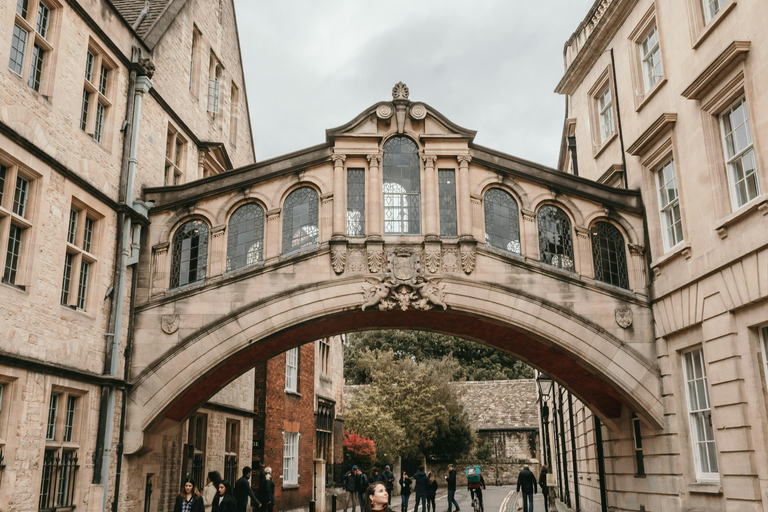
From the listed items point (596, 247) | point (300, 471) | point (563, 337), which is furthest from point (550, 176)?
point (300, 471)

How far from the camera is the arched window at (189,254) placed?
47.5ft

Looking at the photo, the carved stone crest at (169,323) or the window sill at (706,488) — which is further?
the carved stone crest at (169,323)

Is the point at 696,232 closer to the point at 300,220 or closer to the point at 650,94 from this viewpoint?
the point at 650,94

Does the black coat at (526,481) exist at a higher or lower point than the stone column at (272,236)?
lower

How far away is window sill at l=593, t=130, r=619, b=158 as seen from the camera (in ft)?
53.7

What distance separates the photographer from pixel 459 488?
4012cm

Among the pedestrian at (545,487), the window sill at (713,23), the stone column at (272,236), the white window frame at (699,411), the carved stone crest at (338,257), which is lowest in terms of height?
the pedestrian at (545,487)

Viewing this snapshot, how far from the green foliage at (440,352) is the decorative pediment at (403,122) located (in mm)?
42975

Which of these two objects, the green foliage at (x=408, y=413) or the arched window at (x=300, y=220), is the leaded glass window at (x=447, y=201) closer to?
the arched window at (x=300, y=220)

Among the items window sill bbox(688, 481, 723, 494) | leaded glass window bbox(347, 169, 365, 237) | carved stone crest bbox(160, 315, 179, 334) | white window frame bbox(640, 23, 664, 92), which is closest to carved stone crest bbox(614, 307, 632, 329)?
window sill bbox(688, 481, 723, 494)

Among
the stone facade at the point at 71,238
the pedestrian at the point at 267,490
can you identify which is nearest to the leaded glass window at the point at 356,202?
the stone facade at the point at 71,238

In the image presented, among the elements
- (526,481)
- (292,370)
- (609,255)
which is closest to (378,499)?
(609,255)

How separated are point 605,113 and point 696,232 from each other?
21.5ft

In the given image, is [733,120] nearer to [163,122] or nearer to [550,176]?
[550,176]
